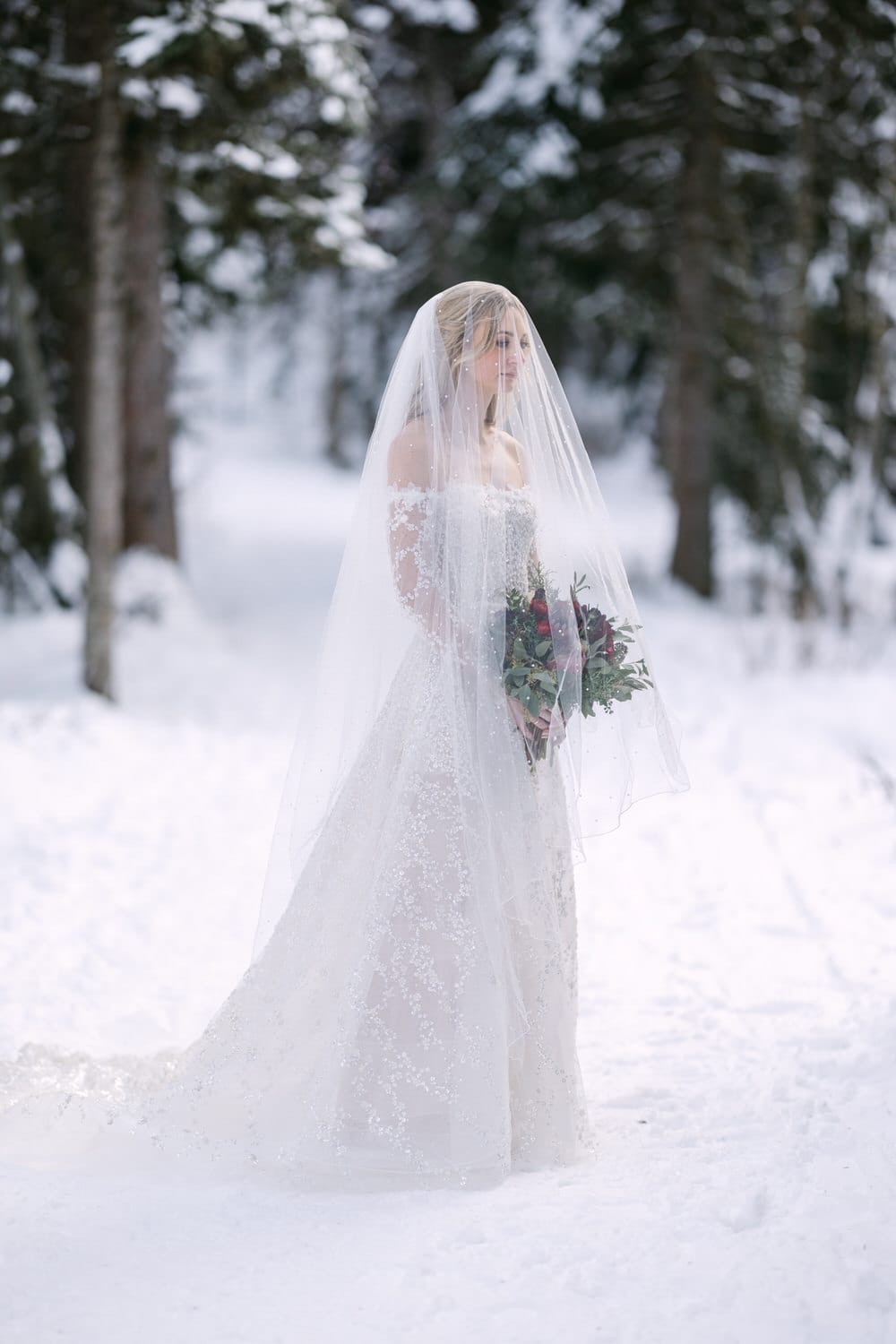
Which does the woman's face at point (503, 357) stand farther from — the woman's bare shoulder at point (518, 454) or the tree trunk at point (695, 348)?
the tree trunk at point (695, 348)

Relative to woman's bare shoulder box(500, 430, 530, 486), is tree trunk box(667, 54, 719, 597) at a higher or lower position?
lower

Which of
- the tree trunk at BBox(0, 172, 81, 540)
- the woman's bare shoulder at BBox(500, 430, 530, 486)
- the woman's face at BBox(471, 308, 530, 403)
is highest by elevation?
the woman's face at BBox(471, 308, 530, 403)

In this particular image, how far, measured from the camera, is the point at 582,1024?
4.61m

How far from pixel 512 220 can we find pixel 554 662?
35.8ft

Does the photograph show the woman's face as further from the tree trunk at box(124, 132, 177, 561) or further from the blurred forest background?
the tree trunk at box(124, 132, 177, 561)

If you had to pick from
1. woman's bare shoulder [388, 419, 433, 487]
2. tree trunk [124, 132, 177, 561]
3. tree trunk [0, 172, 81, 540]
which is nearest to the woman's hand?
woman's bare shoulder [388, 419, 433, 487]

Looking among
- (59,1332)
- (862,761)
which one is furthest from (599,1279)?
(862,761)

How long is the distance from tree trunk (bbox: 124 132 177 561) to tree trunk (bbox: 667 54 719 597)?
5105 millimetres

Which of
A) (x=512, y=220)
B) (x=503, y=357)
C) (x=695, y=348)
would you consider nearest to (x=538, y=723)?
(x=503, y=357)

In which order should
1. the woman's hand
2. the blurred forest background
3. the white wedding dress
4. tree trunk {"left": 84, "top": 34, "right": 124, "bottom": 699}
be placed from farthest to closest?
1. the blurred forest background
2. tree trunk {"left": 84, "top": 34, "right": 124, "bottom": 699}
3. the woman's hand
4. the white wedding dress

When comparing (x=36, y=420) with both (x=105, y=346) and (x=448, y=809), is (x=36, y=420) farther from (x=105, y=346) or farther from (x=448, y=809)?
(x=448, y=809)

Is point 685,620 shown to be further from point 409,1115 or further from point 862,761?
point 409,1115

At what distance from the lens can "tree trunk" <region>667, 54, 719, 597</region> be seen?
12.5 m

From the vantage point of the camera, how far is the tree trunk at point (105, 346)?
796 centimetres
